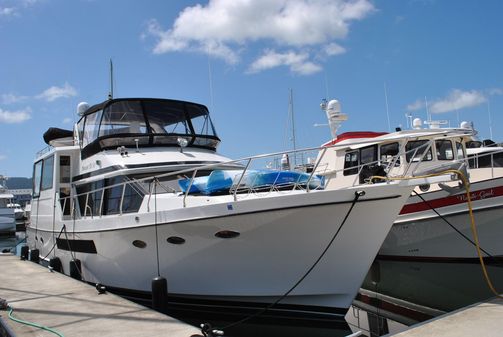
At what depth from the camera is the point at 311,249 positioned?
636 cm

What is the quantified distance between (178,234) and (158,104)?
4.08 m

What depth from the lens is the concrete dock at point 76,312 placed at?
17.2 ft

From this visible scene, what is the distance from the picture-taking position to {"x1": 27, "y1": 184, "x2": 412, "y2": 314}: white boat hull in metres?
6.12

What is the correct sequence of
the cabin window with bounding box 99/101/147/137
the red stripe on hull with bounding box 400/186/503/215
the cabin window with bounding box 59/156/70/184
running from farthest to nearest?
the cabin window with bounding box 59/156/70/184 < the red stripe on hull with bounding box 400/186/503/215 < the cabin window with bounding box 99/101/147/137

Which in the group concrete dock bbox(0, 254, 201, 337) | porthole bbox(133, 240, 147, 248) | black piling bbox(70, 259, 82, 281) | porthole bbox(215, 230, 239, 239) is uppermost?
porthole bbox(215, 230, 239, 239)

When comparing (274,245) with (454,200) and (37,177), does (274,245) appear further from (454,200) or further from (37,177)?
(37,177)

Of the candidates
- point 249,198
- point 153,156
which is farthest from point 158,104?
point 249,198

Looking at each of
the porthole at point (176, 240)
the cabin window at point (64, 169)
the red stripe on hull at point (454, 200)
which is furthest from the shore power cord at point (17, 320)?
the red stripe on hull at point (454, 200)

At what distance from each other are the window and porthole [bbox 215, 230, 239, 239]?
713cm

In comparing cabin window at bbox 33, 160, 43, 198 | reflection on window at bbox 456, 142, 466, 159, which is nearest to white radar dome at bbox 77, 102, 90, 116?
cabin window at bbox 33, 160, 43, 198

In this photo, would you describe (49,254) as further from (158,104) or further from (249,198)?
(249,198)

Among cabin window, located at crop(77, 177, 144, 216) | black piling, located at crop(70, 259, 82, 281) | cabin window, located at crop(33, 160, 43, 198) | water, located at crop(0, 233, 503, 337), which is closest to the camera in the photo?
water, located at crop(0, 233, 503, 337)

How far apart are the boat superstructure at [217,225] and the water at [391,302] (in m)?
0.27

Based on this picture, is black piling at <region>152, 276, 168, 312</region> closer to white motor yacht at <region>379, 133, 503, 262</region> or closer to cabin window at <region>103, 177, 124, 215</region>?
cabin window at <region>103, 177, 124, 215</region>
